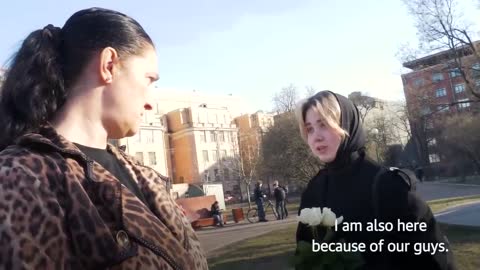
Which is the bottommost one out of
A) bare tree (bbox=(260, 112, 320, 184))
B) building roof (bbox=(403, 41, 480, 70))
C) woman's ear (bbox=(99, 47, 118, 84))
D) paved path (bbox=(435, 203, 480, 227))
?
paved path (bbox=(435, 203, 480, 227))

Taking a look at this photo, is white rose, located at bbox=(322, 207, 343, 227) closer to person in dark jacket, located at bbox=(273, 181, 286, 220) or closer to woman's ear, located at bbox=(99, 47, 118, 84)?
woman's ear, located at bbox=(99, 47, 118, 84)

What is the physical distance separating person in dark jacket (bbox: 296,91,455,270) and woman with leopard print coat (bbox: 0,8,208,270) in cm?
117

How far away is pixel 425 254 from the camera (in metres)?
2.28

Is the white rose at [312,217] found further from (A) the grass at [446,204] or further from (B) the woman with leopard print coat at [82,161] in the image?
(A) the grass at [446,204]

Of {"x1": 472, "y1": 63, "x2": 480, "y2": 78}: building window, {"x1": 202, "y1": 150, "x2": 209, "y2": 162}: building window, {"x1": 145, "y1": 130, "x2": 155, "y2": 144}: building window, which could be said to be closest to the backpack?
{"x1": 472, "y1": 63, "x2": 480, "y2": 78}: building window

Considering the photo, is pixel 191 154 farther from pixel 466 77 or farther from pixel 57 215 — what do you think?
pixel 57 215

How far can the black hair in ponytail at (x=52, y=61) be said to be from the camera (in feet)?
4.46

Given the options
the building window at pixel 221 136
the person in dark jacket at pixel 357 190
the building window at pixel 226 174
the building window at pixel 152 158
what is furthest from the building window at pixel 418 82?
the building window at pixel 226 174

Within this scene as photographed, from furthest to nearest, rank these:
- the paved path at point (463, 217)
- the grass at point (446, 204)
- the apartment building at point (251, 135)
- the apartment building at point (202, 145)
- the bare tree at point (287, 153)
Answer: the apartment building at point (202, 145), the apartment building at point (251, 135), the bare tree at point (287, 153), the grass at point (446, 204), the paved path at point (463, 217)

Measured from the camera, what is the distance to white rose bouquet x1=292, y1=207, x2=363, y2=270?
7.10 feet

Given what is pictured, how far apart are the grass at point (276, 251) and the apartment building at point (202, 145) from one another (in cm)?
5377

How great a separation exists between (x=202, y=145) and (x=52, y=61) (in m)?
67.4

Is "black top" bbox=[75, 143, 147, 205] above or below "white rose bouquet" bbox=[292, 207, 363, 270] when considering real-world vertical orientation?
above

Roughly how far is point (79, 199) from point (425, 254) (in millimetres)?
1798
